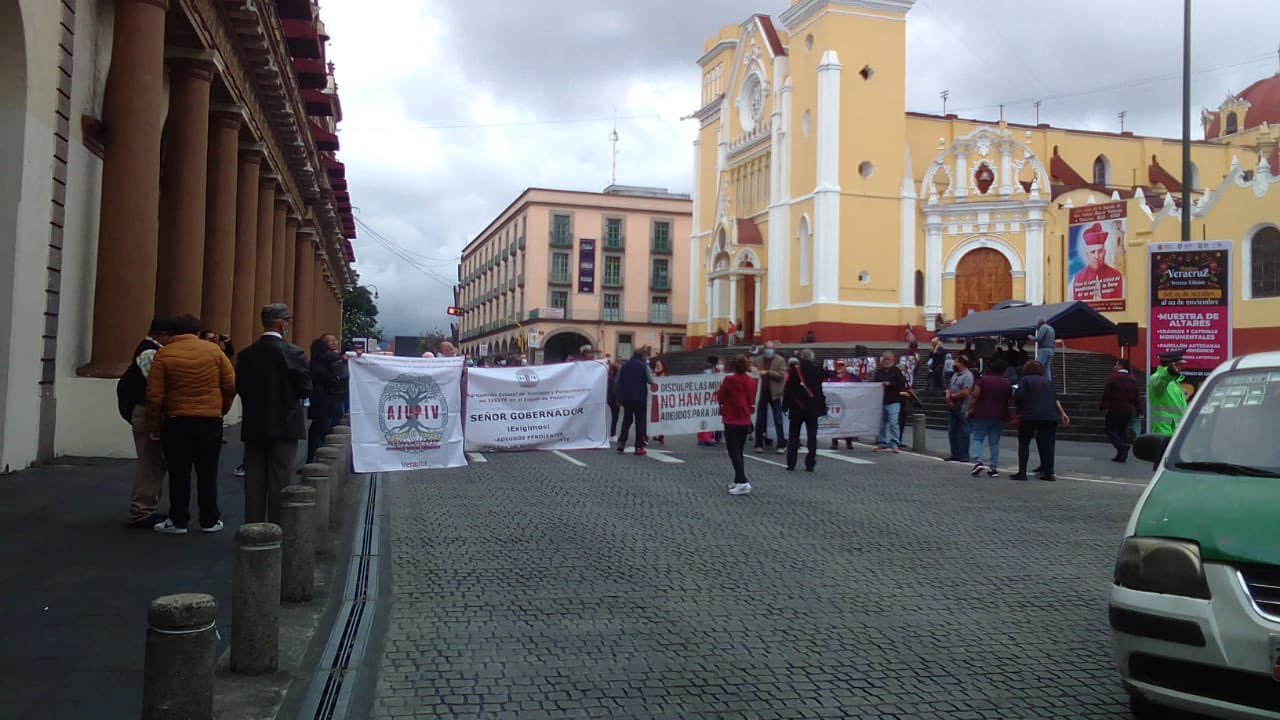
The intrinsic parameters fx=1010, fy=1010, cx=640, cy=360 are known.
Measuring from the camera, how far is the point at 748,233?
49.4 metres

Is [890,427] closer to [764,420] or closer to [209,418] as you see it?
[764,420]

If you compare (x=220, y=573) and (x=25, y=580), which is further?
(x=220, y=573)

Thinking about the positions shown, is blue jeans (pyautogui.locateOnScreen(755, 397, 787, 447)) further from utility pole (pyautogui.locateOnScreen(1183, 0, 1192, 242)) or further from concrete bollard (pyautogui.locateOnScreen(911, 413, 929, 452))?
utility pole (pyautogui.locateOnScreen(1183, 0, 1192, 242))

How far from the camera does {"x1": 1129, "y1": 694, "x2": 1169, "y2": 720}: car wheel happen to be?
4.60 meters

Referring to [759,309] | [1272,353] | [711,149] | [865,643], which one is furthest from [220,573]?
[711,149]

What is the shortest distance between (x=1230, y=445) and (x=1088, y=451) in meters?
16.4

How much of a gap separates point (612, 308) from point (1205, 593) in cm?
7353

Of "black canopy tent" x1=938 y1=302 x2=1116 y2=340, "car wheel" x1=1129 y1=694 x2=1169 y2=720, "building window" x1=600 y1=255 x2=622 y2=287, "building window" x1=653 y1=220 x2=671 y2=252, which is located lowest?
"car wheel" x1=1129 y1=694 x2=1169 y2=720

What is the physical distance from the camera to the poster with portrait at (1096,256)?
95.4 ft

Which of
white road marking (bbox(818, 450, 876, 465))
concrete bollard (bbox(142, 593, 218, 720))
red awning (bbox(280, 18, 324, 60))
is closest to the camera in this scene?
concrete bollard (bbox(142, 593, 218, 720))

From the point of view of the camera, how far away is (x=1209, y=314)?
18141 mm

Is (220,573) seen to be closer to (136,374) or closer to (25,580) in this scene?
(25,580)

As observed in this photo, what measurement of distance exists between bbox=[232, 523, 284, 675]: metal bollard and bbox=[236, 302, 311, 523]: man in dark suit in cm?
295

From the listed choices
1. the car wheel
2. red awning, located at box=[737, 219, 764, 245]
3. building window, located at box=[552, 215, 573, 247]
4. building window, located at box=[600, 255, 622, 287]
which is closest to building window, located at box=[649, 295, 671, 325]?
building window, located at box=[600, 255, 622, 287]
